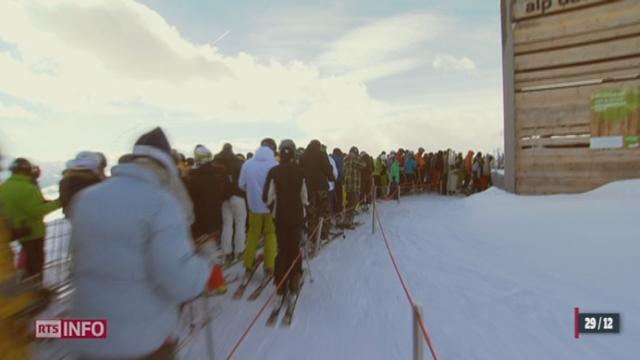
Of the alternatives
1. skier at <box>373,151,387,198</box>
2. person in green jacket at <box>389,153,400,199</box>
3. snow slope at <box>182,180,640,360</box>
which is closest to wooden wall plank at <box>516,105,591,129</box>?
snow slope at <box>182,180,640,360</box>

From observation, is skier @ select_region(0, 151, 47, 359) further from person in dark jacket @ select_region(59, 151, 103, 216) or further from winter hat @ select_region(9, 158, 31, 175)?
winter hat @ select_region(9, 158, 31, 175)

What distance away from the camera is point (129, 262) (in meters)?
1.93

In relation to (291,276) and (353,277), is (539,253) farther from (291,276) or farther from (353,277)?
(291,276)

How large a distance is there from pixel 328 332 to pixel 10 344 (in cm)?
330

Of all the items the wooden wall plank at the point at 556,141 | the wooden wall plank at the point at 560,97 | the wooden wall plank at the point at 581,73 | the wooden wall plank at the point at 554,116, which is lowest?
the wooden wall plank at the point at 556,141

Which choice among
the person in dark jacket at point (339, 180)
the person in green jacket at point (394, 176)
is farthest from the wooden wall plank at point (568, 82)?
the person in green jacket at point (394, 176)

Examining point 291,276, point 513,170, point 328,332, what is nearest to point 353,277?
point 291,276

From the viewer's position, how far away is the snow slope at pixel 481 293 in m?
4.52

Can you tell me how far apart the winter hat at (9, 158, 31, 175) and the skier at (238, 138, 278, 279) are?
2895 millimetres

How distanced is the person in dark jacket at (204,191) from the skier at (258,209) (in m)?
0.44

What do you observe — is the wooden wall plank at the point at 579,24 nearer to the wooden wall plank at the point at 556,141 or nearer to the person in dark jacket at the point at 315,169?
the wooden wall plank at the point at 556,141

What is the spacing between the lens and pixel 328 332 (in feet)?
16.3

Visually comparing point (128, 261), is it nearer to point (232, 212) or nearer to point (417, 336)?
point (417, 336)

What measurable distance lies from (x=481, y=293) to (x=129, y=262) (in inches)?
211
